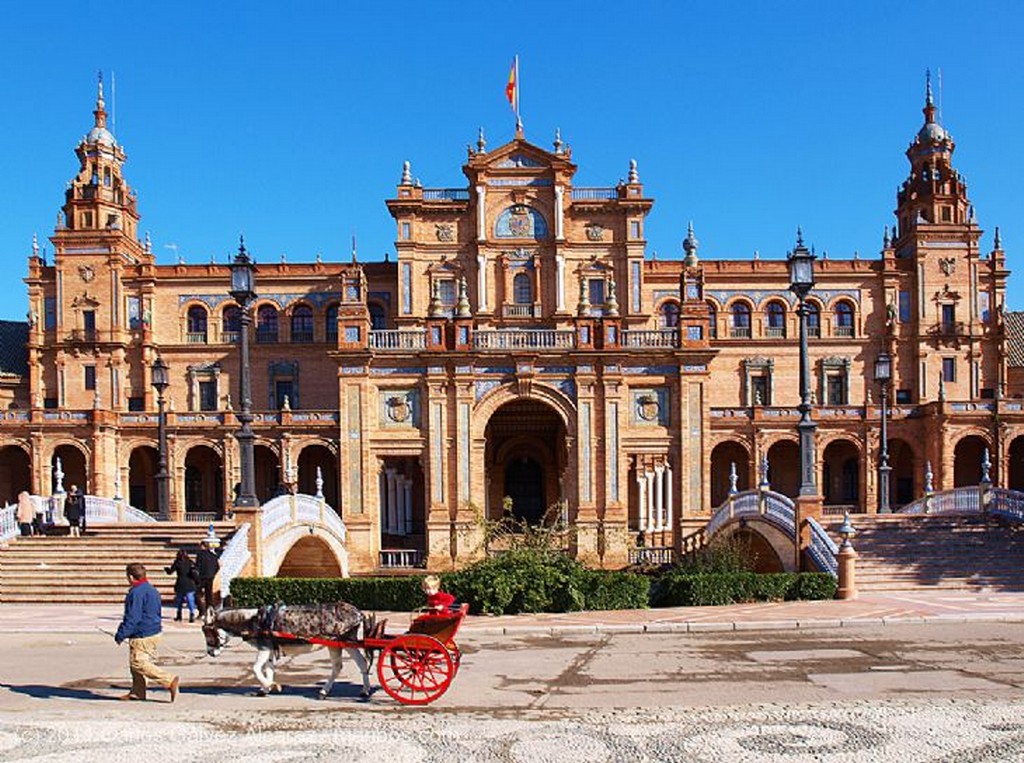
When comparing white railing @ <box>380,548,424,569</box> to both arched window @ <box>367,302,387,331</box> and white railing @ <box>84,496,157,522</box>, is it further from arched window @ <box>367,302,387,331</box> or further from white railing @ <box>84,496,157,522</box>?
arched window @ <box>367,302,387,331</box>

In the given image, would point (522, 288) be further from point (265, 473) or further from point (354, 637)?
point (354, 637)

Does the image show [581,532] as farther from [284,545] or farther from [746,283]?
[746,283]

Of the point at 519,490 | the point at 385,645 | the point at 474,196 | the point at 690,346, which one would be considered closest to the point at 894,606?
the point at 385,645

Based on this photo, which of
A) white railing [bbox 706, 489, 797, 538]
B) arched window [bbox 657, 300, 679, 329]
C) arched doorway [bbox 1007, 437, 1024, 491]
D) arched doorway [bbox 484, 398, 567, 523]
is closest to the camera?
white railing [bbox 706, 489, 797, 538]

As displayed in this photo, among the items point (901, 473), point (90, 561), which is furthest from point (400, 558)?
point (901, 473)

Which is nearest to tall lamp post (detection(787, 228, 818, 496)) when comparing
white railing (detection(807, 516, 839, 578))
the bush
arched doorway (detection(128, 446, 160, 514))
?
white railing (detection(807, 516, 839, 578))

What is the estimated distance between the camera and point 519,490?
45156mm

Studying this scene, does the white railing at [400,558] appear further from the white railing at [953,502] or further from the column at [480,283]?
the column at [480,283]

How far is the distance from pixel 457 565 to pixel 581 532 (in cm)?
435

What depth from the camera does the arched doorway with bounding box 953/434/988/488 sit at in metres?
49.2

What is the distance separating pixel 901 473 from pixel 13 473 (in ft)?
150

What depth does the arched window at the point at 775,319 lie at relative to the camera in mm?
52250

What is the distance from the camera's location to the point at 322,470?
49.5 meters

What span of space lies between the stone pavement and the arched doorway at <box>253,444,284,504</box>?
27261 mm
